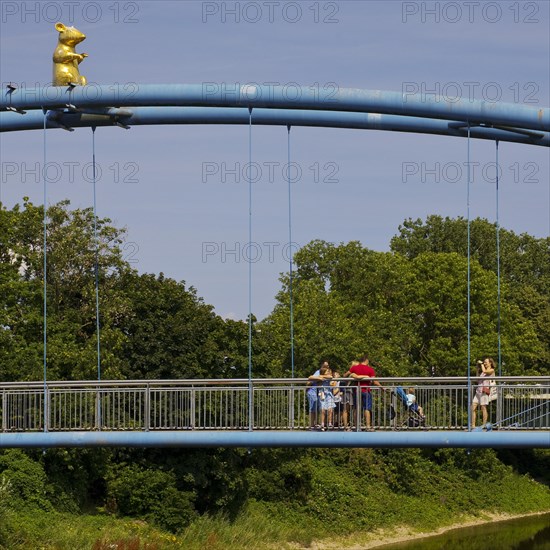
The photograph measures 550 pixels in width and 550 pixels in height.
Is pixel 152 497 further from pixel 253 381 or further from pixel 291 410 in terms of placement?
pixel 291 410

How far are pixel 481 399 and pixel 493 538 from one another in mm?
23156

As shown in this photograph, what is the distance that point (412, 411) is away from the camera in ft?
81.3

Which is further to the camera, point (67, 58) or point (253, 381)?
point (67, 58)

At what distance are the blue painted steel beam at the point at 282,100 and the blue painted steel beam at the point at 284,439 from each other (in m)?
5.10

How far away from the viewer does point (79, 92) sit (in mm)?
26078

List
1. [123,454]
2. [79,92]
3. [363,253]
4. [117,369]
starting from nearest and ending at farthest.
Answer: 1. [79,92]
2. [123,454]
3. [117,369]
4. [363,253]

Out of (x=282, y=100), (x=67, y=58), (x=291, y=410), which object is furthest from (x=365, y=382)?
(x=67, y=58)

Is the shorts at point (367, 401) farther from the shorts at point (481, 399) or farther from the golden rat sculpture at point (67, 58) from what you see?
the golden rat sculpture at point (67, 58)

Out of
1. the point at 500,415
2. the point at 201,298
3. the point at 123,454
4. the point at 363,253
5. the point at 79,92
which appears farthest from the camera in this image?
the point at 363,253

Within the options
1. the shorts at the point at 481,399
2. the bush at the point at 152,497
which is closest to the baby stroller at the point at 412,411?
the shorts at the point at 481,399

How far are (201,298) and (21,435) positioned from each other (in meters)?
18.0

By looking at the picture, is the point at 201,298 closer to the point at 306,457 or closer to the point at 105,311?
the point at 105,311

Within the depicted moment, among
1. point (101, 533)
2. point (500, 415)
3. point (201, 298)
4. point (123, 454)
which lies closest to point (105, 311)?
point (201, 298)

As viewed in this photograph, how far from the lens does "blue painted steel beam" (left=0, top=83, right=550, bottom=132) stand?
78.2 feet
